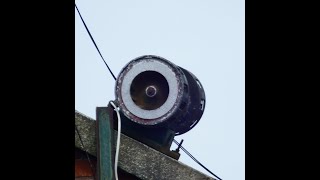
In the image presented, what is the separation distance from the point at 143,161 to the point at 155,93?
0.97 metres

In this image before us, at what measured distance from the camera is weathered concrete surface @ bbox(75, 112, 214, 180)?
587 cm

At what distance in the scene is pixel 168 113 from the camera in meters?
6.39

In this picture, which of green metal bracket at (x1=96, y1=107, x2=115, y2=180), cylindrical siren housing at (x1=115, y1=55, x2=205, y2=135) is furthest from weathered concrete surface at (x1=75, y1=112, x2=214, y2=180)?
cylindrical siren housing at (x1=115, y1=55, x2=205, y2=135)

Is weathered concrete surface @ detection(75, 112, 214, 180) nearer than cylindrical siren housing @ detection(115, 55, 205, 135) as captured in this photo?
Yes

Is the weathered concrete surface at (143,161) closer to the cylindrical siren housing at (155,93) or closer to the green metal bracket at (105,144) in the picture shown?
the green metal bracket at (105,144)

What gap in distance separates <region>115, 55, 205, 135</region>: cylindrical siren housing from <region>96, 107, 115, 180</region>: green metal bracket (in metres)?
0.38

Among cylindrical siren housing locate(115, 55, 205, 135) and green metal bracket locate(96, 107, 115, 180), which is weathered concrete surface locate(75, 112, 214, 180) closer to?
green metal bracket locate(96, 107, 115, 180)

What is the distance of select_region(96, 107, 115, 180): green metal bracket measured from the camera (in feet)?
19.5

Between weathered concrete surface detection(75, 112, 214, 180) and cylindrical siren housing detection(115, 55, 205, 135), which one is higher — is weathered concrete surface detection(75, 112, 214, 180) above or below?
below

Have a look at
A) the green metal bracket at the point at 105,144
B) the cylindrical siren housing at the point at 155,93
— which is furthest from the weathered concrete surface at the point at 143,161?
the cylindrical siren housing at the point at 155,93

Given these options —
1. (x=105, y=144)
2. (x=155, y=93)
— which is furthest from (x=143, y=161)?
(x=155, y=93)

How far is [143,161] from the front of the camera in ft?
19.6
